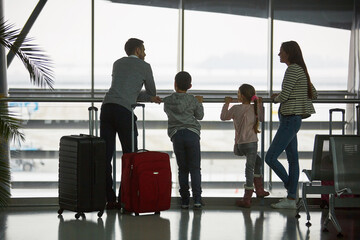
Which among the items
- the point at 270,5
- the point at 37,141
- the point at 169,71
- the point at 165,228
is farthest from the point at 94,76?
the point at 165,228

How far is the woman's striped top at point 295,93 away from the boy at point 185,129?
2.57ft

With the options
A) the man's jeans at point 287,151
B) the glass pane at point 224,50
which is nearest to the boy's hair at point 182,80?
the man's jeans at point 287,151

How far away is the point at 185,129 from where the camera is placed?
24.2ft

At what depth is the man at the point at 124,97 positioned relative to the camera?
23.6ft

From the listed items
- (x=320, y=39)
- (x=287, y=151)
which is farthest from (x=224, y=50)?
(x=287, y=151)

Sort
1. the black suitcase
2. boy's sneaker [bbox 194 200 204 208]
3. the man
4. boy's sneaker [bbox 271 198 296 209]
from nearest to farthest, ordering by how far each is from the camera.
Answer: the black suitcase < the man < boy's sneaker [bbox 194 200 204 208] < boy's sneaker [bbox 271 198 296 209]

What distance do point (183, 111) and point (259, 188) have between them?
111cm

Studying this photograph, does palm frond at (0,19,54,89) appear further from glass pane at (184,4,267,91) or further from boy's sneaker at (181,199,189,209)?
glass pane at (184,4,267,91)

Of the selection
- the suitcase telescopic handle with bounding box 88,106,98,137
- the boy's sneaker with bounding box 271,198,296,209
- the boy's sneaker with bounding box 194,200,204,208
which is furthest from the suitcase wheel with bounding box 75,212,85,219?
the boy's sneaker with bounding box 271,198,296,209

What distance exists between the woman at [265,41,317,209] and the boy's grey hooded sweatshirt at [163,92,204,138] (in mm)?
738

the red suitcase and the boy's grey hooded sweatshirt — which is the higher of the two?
the boy's grey hooded sweatshirt

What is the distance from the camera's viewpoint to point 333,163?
640 centimetres

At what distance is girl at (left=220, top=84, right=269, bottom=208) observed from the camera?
7512 millimetres

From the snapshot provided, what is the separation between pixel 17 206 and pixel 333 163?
122 inches
